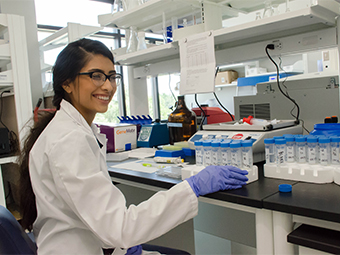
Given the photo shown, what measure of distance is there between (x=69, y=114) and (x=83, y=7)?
13.9 feet

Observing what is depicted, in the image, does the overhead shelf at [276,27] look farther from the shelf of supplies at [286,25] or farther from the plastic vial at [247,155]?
the plastic vial at [247,155]

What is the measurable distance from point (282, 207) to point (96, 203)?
0.50m

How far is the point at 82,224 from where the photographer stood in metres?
0.83

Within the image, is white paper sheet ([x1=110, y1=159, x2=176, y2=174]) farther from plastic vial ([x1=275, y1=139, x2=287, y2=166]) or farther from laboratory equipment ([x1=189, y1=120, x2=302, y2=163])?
plastic vial ([x1=275, y1=139, x2=287, y2=166])

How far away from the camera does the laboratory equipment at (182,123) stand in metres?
1.83

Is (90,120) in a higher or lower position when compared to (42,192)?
higher

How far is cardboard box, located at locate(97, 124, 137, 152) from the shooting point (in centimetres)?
178

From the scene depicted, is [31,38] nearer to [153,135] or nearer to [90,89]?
[153,135]

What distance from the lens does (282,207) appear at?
81cm

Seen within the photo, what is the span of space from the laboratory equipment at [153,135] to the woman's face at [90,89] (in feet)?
2.86

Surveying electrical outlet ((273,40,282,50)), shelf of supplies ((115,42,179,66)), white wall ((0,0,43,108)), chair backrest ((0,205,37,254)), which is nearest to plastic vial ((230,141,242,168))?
chair backrest ((0,205,37,254))

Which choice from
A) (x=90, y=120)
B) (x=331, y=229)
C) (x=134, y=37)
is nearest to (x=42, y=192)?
(x=90, y=120)

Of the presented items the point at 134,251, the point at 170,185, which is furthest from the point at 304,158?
the point at 134,251

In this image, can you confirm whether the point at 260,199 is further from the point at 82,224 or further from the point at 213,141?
the point at 82,224
